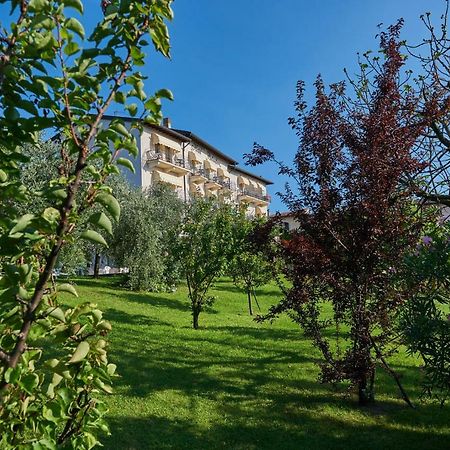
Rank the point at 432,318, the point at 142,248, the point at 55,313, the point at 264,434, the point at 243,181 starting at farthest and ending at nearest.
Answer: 1. the point at 243,181
2. the point at 142,248
3. the point at 264,434
4. the point at 432,318
5. the point at 55,313

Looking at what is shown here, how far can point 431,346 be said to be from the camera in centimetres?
495

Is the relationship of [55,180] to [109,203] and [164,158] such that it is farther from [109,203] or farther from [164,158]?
[164,158]

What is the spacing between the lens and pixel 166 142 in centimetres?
4644

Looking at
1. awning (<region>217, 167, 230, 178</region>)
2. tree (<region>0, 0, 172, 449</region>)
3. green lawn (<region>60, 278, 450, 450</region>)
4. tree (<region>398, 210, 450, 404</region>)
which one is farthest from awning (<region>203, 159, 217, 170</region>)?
tree (<region>0, 0, 172, 449</region>)

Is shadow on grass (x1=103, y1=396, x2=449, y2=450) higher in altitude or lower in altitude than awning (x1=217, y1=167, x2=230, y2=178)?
lower

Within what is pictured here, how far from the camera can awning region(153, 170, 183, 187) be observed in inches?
1756

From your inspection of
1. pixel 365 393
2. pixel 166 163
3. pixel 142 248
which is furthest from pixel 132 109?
pixel 166 163

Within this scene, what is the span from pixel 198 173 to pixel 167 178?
6324 mm

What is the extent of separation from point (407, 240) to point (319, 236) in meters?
1.23

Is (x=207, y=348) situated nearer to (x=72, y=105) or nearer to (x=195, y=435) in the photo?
(x=195, y=435)

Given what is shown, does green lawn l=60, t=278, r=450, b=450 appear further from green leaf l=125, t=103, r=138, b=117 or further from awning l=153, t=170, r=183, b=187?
A: awning l=153, t=170, r=183, b=187

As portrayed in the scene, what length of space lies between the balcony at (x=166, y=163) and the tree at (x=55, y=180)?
43.0 meters

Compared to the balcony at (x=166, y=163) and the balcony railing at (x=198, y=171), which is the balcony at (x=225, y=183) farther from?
the balcony at (x=166, y=163)

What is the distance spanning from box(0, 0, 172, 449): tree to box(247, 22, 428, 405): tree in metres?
5.09
